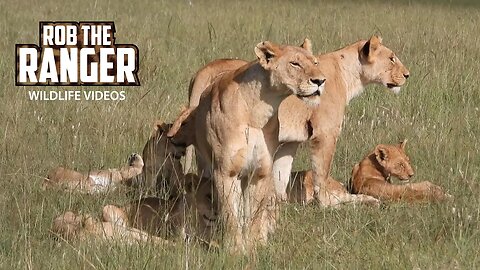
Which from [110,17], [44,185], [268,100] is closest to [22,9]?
[110,17]

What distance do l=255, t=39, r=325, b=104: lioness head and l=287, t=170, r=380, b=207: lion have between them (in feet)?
3.99

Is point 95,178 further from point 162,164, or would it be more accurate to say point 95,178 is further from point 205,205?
point 205,205

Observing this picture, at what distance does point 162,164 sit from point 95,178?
0.43 m

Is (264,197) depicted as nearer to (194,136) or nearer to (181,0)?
(194,136)

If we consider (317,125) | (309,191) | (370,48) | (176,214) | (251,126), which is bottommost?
(309,191)

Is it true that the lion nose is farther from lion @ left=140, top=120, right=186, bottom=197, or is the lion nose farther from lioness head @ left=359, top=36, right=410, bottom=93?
lioness head @ left=359, top=36, right=410, bottom=93

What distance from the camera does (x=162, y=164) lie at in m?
6.29

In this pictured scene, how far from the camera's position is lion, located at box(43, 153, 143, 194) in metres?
6.01

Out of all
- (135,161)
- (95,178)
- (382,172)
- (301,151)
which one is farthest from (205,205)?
(301,151)

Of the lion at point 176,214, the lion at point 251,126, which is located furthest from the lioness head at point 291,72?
the lion at point 176,214

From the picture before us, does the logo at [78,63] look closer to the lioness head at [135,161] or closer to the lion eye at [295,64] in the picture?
the lioness head at [135,161]

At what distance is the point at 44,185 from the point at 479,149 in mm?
2913

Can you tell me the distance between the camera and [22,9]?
15.5m

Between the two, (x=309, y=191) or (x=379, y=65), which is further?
(x=379, y=65)
